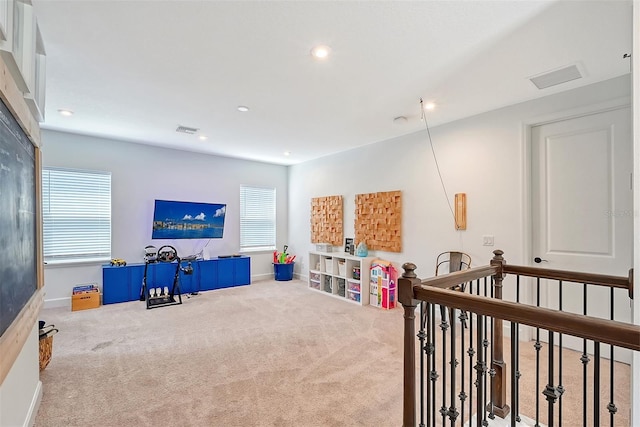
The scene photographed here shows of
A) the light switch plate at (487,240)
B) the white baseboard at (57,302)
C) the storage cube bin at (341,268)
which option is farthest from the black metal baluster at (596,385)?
the white baseboard at (57,302)

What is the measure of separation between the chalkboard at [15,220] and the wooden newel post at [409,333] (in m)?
1.82

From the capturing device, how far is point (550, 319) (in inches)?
41.1

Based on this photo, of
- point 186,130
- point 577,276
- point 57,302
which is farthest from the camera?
point 57,302

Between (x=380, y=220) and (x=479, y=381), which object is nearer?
(x=479, y=381)

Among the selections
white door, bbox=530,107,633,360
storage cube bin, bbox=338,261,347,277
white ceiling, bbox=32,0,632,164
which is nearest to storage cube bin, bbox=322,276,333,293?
storage cube bin, bbox=338,261,347,277

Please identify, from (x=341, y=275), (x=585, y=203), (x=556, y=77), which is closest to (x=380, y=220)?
(x=341, y=275)

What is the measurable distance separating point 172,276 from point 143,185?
1.69 meters

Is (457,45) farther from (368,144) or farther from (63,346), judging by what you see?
(63,346)

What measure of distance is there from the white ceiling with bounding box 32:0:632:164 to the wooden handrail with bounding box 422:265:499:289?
5.34ft

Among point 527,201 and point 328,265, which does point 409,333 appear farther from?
point 328,265

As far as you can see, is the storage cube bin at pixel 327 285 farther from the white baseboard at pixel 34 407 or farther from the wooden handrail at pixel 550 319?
the wooden handrail at pixel 550 319

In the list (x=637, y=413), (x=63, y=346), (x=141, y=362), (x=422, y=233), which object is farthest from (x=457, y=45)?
(x=63, y=346)

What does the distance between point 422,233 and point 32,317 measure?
4162mm

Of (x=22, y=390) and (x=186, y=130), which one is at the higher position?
(x=186, y=130)
